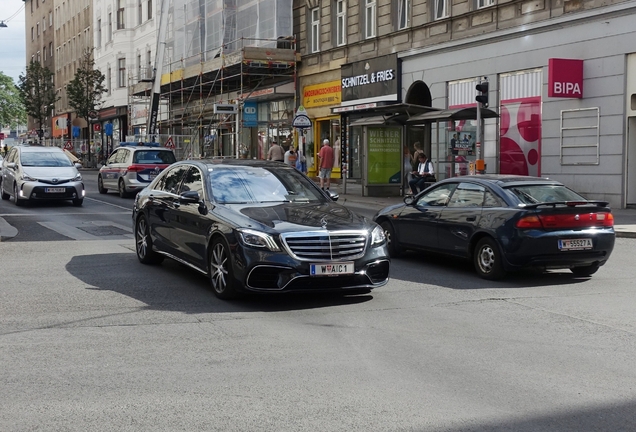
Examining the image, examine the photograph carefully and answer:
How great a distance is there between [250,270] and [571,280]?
4.59 metres

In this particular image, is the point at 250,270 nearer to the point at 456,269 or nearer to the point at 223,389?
the point at 223,389

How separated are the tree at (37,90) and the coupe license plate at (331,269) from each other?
71642mm

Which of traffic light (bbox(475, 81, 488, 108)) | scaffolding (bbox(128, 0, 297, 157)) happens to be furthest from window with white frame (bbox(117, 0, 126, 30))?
traffic light (bbox(475, 81, 488, 108))

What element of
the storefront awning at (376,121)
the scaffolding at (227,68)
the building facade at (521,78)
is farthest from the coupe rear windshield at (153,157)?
the scaffolding at (227,68)

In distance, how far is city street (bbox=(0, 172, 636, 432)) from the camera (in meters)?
5.28

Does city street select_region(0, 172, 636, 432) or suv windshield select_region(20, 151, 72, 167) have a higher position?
suv windshield select_region(20, 151, 72, 167)

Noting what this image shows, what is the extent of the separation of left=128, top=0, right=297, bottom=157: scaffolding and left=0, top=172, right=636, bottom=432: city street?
90.1 feet

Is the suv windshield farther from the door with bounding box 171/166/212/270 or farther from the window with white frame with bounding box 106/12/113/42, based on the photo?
the window with white frame with bounding box 106/12/113/42

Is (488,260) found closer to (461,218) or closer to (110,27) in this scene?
(461,218)

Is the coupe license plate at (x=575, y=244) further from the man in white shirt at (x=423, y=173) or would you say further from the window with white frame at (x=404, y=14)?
the window with white frame at (x=404, y=14)

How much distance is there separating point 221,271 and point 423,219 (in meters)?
4.01

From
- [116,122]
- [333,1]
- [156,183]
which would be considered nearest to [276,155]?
[333,1]

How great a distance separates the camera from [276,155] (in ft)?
112

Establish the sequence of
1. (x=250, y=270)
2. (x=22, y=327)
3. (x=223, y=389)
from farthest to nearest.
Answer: (x=250, y=270) → (x=22, y=327) → (x=223, y=389)
